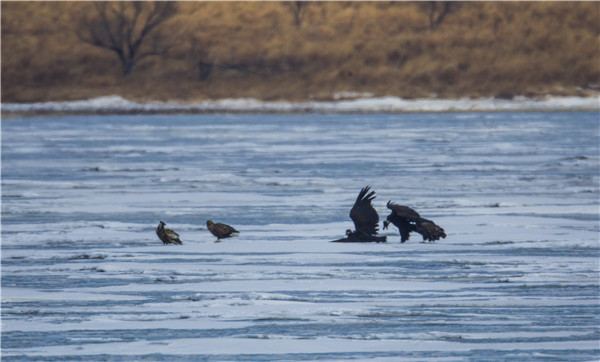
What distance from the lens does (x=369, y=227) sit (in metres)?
8.70

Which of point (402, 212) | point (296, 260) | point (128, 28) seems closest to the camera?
point (296, 260)

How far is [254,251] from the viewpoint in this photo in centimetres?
825

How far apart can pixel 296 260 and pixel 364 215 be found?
3.30 feet

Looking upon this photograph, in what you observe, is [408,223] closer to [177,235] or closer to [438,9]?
[177,235]

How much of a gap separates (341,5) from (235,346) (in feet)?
129

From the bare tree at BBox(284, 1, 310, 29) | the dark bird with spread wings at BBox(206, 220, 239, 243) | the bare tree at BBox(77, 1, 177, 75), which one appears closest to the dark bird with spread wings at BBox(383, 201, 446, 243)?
the dark bird with spread wings at BBox(206, 220, 239, 243)

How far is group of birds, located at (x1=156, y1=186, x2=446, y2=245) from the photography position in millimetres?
8516

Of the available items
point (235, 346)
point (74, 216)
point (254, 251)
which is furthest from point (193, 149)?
point (235, 346)

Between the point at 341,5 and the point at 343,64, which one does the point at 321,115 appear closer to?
the point at 343,64

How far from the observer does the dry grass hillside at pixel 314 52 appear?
35.9 m

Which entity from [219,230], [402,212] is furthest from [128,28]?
[402,212]

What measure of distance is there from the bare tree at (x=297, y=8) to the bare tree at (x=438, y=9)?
4892 mm

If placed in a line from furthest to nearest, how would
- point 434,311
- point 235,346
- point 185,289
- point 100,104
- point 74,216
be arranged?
point 100,104
point 74,216
point 185,289
point 434,311
point 235,346

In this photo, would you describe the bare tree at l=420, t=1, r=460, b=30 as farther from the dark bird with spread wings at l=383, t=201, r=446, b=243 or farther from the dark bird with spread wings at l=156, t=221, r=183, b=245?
the dark bird with spread wings at l=156, t=221, r=183, b=245
